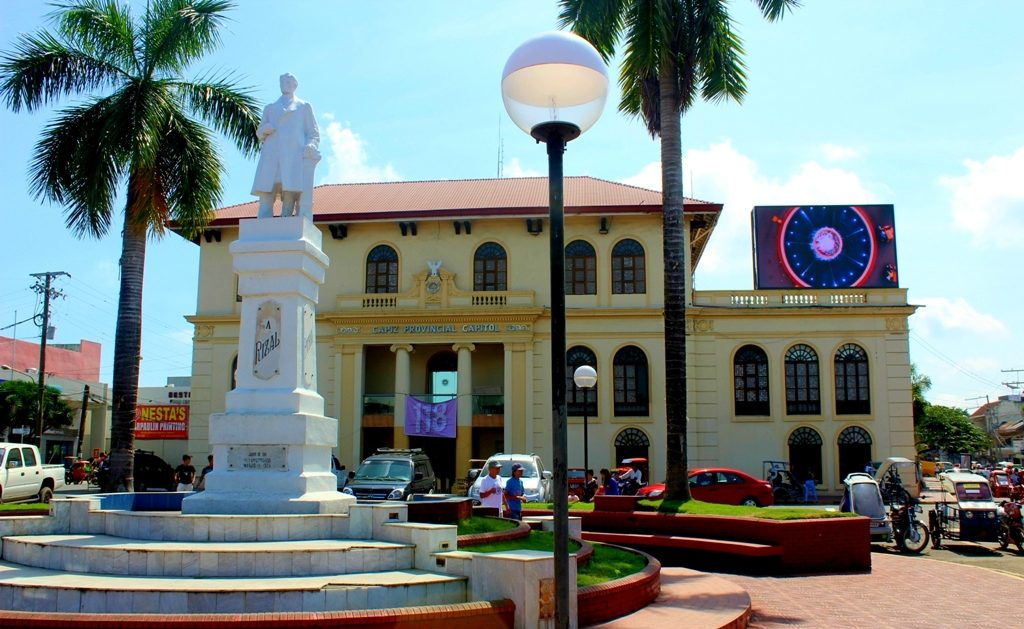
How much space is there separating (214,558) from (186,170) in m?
13.2

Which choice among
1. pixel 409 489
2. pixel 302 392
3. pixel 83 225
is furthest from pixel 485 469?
pixel 302 392

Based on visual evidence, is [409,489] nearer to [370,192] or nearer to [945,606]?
[945,606]

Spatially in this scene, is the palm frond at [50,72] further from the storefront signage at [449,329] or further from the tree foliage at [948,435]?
the tree foliage at [948,435]

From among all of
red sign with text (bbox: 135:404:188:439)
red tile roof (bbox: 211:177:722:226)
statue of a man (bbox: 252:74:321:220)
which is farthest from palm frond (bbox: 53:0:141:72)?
red sign with text (bbox: 135:404:188:439)

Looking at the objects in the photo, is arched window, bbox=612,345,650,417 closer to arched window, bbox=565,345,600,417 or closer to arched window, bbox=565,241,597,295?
arched window, bbox=565,345,600,417

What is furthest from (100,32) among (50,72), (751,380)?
(751,380)

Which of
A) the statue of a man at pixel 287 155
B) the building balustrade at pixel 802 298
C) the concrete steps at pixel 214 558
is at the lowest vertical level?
the concrete steps at pixel 214 558

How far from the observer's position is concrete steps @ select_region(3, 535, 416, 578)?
7.74m

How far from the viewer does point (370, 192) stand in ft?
123

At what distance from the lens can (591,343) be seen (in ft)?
107

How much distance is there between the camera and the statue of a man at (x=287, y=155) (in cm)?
1162

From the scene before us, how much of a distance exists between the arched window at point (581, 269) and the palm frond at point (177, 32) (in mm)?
16869

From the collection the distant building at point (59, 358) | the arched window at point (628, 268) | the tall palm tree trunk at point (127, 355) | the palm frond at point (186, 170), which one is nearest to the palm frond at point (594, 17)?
the palm frond at point (186, 170)

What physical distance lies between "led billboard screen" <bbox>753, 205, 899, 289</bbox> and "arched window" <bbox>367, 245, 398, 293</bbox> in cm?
1354
